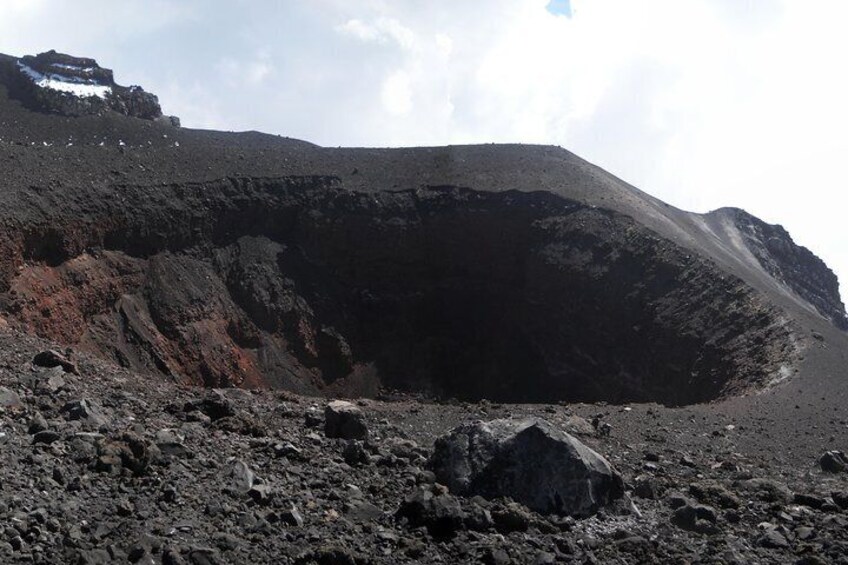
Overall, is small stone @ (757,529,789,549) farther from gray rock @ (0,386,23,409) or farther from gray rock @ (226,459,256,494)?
gray rock @ (0,386,23,409)

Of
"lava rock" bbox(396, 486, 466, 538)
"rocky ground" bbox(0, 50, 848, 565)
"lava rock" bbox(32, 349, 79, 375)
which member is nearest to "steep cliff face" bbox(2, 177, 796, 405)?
"rocky ground" bbox(0, 50, 848, 565)

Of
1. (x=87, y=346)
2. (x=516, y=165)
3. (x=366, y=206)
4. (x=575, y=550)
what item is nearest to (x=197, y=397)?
(x=575, y=550)

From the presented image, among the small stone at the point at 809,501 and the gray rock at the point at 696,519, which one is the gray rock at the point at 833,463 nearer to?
the small stone at the point at 809,501

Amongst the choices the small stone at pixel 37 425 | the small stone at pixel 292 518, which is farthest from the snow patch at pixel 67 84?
the small stone at pixel 292 518

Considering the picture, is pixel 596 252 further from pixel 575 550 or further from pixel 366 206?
pixel 575 550

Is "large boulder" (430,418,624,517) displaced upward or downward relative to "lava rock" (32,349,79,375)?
upward

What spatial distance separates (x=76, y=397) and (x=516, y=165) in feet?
82.1

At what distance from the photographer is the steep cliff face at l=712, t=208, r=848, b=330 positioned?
45531mm

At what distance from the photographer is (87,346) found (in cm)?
2255

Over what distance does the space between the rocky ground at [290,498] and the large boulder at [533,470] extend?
23 centimetres

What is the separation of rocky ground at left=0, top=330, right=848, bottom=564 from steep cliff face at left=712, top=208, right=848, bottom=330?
33.5m

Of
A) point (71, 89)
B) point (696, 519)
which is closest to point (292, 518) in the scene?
point (696, 519)

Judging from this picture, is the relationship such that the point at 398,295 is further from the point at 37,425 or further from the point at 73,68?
the point at 37,425

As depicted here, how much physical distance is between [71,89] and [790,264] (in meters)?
37.0
